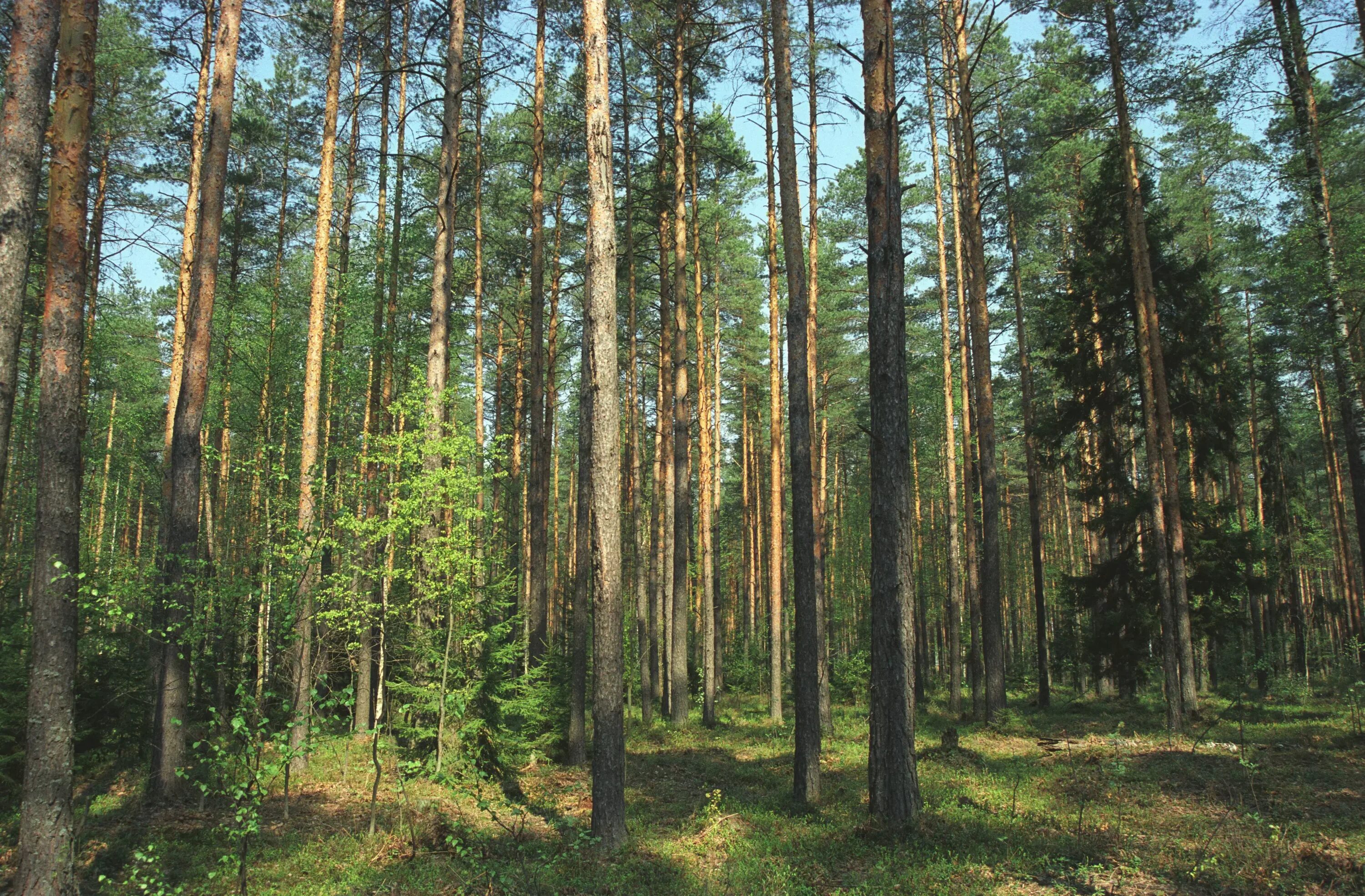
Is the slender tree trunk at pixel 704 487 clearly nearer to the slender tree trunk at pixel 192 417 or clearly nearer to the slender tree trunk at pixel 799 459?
the slender tree trunk at pixel 799 459

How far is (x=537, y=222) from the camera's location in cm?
1551

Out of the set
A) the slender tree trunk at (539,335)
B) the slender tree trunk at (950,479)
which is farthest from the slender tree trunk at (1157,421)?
the slender tree trunk at (539,335)

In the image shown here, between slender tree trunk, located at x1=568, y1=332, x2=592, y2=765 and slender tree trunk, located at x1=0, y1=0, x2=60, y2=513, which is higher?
slender tree trunk, located at x1=0, y1=0, x2=60, y2=513

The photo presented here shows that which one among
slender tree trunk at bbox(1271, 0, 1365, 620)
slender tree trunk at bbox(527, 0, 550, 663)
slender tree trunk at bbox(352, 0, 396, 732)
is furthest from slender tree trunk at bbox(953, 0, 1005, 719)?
slender tree trunk at bbox(352, 0, 396, 732)

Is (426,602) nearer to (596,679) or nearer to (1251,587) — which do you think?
(596,679)

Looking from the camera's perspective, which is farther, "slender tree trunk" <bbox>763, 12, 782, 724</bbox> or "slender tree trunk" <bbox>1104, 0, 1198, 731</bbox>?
"slender tree trunk" <bbox>763, 12, 782, 724</bbox>

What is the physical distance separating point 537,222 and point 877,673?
39.3ft

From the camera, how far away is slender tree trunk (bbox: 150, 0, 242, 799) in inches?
359

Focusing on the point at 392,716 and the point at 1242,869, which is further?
the point at 392,716

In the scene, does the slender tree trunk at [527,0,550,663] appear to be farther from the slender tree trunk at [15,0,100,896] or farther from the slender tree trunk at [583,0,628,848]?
the slender tree trunk at [15,0,100,896]

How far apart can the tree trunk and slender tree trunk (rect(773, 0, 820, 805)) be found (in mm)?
1328

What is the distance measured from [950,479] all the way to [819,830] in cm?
1187

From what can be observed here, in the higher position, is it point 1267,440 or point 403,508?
point 1267,440

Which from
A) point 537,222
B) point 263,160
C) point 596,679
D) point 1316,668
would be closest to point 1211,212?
point 1316,668
